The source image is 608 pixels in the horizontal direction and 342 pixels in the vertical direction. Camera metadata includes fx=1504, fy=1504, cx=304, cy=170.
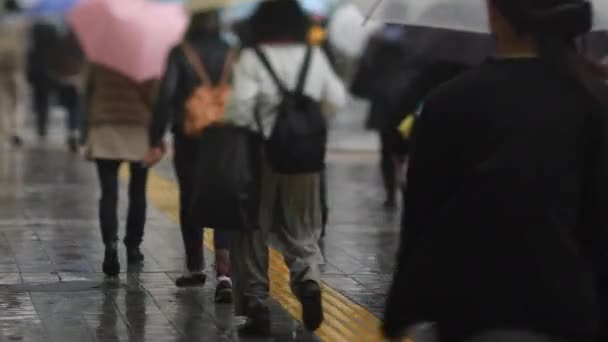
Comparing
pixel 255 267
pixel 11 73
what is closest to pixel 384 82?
pixel 11 73

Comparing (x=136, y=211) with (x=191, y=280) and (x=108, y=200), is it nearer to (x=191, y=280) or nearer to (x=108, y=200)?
(x=108, y=200)

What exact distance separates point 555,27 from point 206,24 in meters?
4.52

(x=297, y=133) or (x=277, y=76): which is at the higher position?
(x=277, y=76)

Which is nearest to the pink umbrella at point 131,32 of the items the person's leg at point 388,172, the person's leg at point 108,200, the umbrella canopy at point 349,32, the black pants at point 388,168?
the person's leg at point 108,200

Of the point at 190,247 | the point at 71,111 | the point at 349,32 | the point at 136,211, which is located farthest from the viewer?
the point at 71,111

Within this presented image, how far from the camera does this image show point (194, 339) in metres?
6.90

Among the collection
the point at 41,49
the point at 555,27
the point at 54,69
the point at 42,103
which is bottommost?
the point at 42,103

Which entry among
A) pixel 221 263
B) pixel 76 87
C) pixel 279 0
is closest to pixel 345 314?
pixel 221 263

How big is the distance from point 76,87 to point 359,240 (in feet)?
31.9

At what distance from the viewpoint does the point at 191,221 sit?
7.98 m

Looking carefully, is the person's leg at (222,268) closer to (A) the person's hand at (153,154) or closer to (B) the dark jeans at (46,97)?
(A) the person's hand at (153,154)

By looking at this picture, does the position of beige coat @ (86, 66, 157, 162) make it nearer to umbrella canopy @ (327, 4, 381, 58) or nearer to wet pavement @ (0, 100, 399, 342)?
wet pavement @ (0, 100, 399, 342)

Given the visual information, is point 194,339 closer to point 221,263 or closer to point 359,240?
point 221,263

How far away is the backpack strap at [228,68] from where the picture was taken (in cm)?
780
